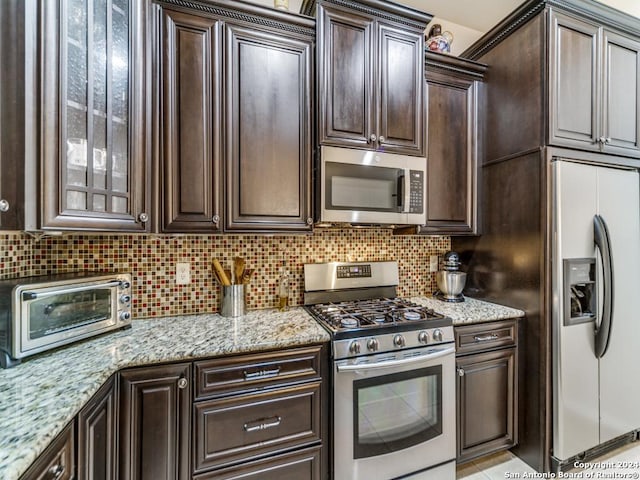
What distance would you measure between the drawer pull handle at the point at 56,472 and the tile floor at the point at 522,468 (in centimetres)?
194

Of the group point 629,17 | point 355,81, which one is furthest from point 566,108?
point 355,81

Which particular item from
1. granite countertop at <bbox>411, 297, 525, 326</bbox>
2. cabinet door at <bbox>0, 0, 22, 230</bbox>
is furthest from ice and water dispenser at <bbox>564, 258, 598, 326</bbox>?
cabinet door at <bbox>0, 0, 22, 230</bbox>

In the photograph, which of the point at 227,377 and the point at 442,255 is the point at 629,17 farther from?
the point at 227,377

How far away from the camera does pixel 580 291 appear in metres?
1.76

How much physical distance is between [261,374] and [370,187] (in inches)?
45.2

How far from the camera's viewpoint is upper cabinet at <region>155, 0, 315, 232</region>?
1.43 meters

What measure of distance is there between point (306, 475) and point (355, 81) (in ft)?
6.70

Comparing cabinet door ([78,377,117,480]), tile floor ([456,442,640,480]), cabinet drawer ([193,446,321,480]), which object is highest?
cabinet door ([78,377,117,480])

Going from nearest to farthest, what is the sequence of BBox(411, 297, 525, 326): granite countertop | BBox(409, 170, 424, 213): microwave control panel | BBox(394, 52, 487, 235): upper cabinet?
1. BBox(411, 297, 525, 326): granite countertop
2. BBox(409, 170, 424, 213): microwave control panel
3. BBox(394, 52, 487, 235): upper cabinet

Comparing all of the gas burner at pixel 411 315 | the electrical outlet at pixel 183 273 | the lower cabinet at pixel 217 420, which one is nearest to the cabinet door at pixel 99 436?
the lower cabinet at pixel 217 420

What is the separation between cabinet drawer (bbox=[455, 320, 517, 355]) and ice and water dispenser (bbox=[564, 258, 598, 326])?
0.95 ft

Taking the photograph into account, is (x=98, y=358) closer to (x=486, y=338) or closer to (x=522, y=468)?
(x=486, y=338)

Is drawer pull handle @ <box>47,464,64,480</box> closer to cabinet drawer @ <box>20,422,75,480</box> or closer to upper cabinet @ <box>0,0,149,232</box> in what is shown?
cabinet drawer @ <box>20,422,75,480</box>

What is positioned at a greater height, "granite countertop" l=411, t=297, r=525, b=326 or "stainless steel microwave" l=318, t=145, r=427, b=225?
"stainless steel microwave" l=318, t=145, r=427, b=225
